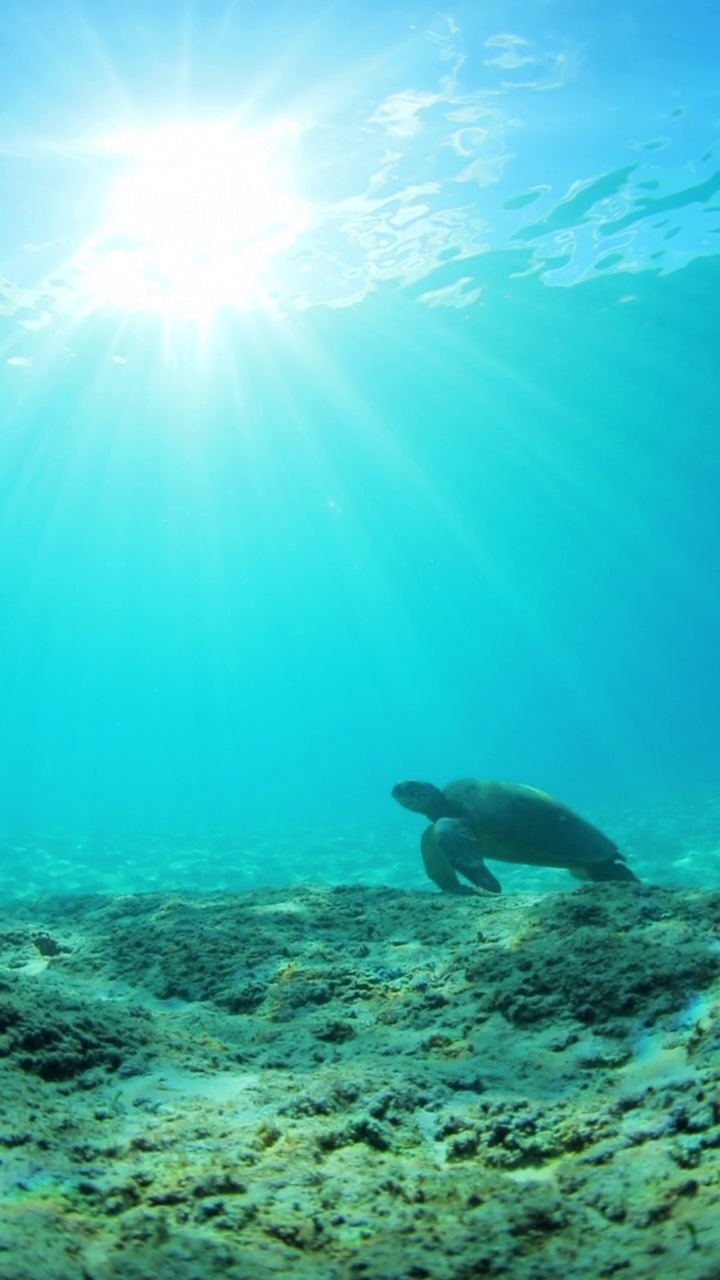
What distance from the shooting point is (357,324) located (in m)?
28.9

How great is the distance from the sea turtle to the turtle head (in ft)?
0.84

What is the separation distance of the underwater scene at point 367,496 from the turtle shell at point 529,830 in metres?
0.05

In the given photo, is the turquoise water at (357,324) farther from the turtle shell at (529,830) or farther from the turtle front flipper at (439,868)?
the turtle front flipper at (439,868)

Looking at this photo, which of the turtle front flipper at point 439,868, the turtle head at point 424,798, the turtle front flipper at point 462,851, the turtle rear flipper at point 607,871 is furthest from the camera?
the turtle head at point 424,798

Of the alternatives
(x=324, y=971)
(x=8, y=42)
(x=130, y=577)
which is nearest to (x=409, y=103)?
(x=8, y=42)

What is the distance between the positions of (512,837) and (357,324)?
26.3 metres

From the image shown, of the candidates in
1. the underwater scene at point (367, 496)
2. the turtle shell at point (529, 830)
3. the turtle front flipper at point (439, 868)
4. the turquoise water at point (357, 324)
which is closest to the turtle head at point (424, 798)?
the underwater scene at point (367, 496)

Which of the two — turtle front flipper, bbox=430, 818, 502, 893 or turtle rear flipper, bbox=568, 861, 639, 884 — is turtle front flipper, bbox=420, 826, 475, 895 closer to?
turtle front flipper, bbox=430, 818, 502, 893

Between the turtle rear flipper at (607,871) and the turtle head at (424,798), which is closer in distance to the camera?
the turtle rear flipper at (607,871)

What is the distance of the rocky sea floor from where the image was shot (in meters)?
1.52

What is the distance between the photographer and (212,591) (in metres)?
111

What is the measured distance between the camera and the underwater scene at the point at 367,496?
184cm

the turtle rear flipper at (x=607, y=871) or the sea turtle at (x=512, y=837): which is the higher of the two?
the sea turtle at (x=512, y=837)

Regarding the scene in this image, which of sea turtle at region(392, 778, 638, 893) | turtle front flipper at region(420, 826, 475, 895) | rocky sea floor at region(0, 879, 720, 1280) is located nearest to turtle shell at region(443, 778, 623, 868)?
sea turtle at region(392, 778, 638, 893)
